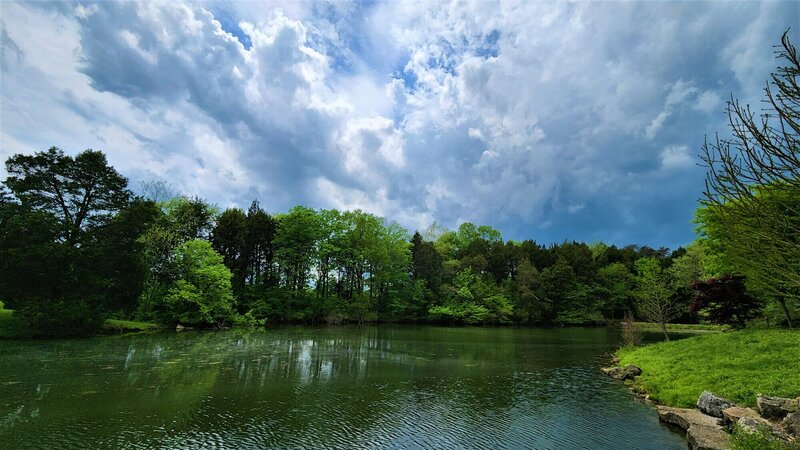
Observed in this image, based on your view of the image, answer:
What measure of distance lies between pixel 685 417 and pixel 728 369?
525 cm

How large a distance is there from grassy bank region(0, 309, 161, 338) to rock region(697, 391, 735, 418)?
3878cm

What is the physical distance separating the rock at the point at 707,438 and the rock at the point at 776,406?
1497mm

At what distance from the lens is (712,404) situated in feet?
40.4

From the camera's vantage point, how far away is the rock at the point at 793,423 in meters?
9.44

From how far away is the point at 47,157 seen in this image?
30.7 metres

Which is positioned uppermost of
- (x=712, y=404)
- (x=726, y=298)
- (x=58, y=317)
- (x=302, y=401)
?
(x=726, y=298)

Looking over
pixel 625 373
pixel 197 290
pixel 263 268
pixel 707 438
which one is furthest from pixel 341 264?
pixel 707 438

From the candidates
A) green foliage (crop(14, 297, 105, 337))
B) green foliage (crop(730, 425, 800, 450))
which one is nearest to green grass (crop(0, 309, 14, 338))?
green foliage (crop(14, 297, 105, 337))

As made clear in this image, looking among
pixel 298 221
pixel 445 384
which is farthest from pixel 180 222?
pixel 445 384

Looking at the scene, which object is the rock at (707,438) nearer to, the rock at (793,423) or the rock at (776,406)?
the rock at (793,423)

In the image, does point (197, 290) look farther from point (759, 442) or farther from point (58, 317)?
point (759, 442)

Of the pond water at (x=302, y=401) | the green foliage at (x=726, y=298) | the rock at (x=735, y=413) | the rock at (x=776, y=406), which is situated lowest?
the pond water at (x=302, y=401)

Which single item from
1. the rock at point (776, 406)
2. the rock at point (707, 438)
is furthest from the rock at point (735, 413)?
the rock at point (707, 438)

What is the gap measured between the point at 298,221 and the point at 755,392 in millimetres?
51072
